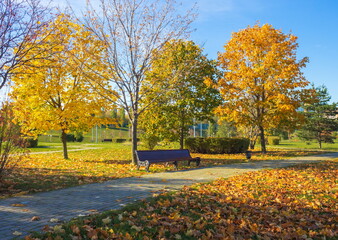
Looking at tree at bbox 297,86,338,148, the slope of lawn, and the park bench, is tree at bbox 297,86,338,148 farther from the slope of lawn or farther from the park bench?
the slope of lawn

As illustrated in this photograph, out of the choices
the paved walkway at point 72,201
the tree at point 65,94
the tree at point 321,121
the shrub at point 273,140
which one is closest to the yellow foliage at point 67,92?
the tree at point 65,94

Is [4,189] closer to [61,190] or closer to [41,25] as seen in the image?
[61,190]

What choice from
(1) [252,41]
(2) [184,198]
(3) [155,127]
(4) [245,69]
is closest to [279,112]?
(4) [245,69]

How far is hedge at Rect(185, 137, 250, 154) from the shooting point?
20438 millimetres

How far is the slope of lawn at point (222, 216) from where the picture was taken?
162 inches

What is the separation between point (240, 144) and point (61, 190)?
1629 cm

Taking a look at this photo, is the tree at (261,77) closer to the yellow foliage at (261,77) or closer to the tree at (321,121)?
the yellow foliage at (261,77)

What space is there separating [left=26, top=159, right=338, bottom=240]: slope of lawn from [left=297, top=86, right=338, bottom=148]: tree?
27.5 m

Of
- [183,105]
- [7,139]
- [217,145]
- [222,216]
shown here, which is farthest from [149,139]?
[222,216]

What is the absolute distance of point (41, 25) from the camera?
7.05 metres

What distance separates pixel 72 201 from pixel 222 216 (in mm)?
3094

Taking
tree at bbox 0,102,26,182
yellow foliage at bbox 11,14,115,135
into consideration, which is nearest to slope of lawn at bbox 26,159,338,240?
tree at bbox 0,102,26,182

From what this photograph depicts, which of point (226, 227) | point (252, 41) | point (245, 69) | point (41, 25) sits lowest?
point (226, 227)

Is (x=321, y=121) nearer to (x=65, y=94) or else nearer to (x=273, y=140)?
(x=273, y=140)
